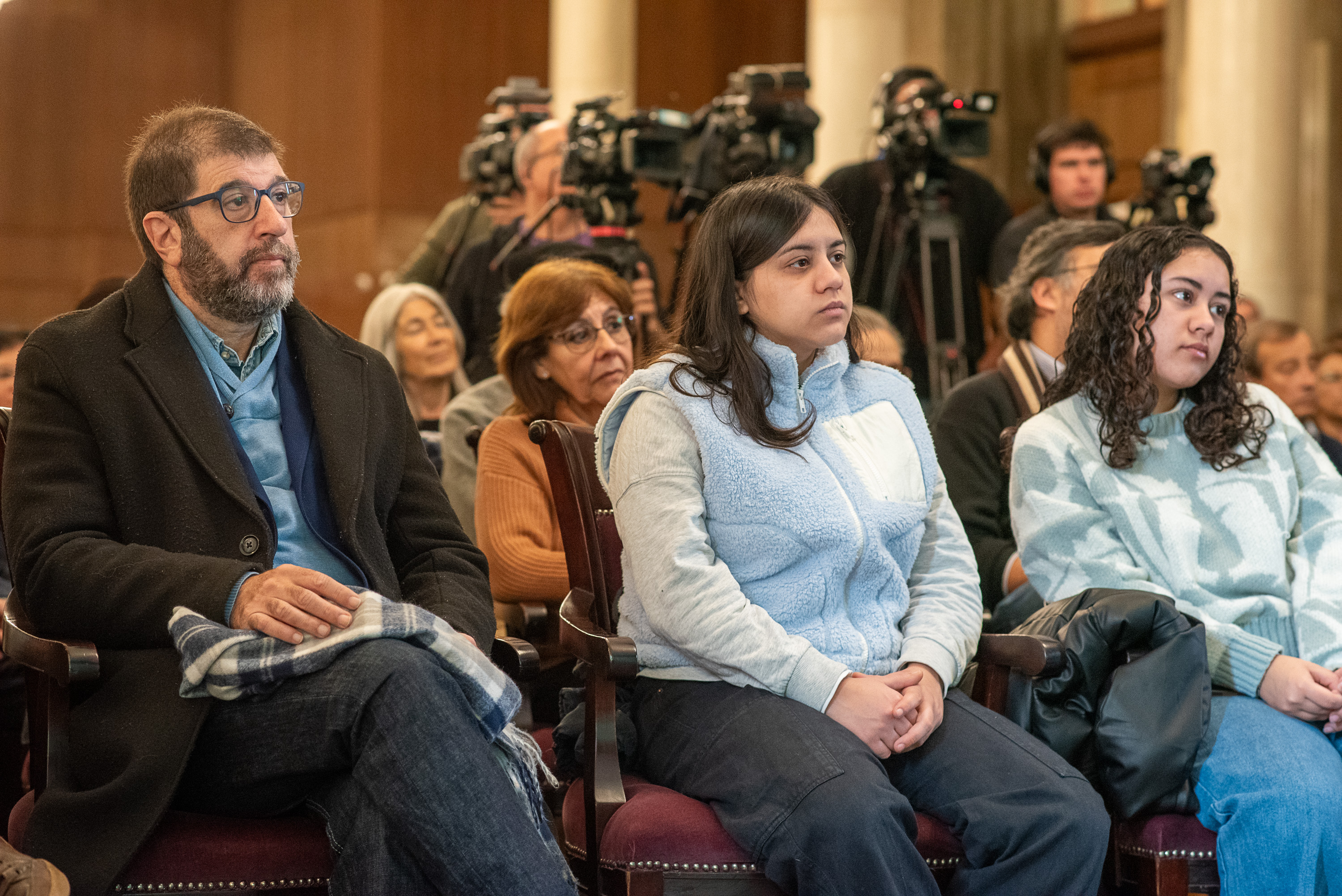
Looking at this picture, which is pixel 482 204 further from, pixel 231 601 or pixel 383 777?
pixel 383 777

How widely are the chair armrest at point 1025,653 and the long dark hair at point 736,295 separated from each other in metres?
0.41

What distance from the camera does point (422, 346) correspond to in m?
3.86

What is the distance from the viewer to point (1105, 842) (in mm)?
1943

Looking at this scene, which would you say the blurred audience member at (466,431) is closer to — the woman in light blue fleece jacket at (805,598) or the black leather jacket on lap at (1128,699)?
the woman in light blue fleece jacket at (805,598)

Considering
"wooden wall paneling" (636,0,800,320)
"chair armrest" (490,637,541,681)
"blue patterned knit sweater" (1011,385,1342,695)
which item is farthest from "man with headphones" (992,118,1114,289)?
"wooden wall paneling" (636,0,800,320)

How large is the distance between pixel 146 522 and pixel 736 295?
88 cm

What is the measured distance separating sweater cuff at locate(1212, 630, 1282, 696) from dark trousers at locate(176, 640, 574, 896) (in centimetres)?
107

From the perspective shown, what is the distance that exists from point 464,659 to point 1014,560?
1257mm

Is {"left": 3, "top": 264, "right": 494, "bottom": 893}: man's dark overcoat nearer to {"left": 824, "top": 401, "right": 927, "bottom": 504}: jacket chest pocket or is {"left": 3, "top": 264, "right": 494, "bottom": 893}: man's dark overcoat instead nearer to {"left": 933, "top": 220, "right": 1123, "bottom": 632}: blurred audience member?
{"left": 824, "top": 401, "right": 927, "bottom": 504}: jacket chest pocket

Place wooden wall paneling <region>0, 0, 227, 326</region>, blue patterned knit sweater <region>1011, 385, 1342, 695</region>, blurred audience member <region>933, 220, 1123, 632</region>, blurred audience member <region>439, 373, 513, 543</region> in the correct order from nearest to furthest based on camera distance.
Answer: blue patterned knit sweater <region>1011, 385, 1342, 695</region> → blurred audience member <region>933, 220, 1123, 632</region> → blurred audience member <region>439, 373, 513, 543</region> → wooden wall paneling <region>0, 0, 227, 326</region>

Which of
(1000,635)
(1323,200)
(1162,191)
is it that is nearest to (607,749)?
(1000,635)

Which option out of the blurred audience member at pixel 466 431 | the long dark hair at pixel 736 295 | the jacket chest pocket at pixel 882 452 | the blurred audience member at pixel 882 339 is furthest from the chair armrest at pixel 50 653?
the blurred audience member at pixel 882 339

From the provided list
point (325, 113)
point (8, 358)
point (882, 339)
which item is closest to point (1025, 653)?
point (882, 339)

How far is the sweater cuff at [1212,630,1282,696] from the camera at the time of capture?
7.34 ft
